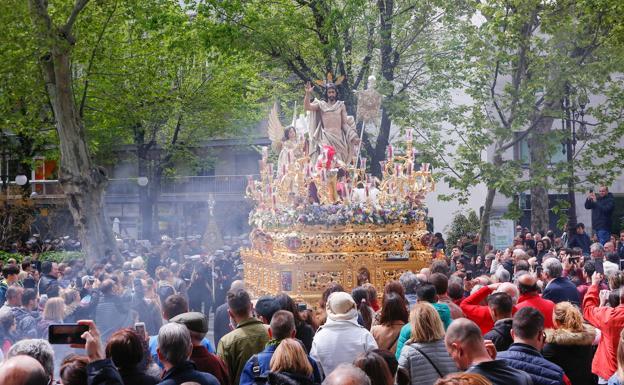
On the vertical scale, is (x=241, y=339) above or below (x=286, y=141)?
below

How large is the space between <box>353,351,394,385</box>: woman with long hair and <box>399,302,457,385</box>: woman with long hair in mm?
1019

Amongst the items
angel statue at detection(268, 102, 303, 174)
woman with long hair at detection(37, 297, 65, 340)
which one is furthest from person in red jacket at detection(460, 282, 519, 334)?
angel statue at detection(268, 102, 303, 174)

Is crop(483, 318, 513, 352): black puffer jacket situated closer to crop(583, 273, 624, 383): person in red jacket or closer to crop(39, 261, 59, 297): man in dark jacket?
crop(583, 273, 624, 383): person in red jacket

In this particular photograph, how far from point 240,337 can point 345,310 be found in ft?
3.25

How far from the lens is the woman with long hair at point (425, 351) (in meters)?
6.27

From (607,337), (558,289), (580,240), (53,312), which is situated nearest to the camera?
(607,337)

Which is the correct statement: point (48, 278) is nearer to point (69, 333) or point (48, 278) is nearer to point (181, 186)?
point (69, 333)

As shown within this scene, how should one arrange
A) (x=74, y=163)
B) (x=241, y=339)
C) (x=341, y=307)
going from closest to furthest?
1. (x=341, y=307)
2. (x=241, y=339)
3. (x=74, y=163)

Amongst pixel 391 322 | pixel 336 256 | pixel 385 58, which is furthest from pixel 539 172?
pixel 391 322

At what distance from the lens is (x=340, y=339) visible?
703cm

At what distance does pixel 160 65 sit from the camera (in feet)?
86.2

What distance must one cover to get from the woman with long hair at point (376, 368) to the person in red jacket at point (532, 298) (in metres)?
3.29

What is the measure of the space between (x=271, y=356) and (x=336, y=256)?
28.6ft

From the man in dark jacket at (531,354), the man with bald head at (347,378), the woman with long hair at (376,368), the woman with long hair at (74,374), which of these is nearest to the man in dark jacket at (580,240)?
the man in dark jacket at (531,354)
